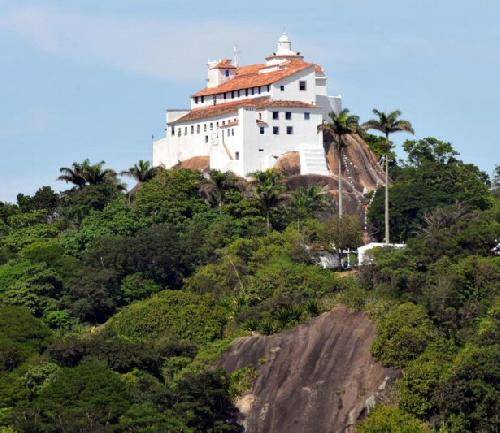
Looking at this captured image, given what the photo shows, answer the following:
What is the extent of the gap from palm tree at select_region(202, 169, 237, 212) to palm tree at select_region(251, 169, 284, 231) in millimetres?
1814

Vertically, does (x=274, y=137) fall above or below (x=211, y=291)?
above

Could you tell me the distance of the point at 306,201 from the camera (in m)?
103

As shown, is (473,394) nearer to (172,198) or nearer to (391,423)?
(391,423)

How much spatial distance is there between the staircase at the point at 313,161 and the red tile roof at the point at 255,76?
15.2 feet

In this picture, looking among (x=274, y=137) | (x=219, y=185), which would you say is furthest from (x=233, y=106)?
(x=219, y=185)

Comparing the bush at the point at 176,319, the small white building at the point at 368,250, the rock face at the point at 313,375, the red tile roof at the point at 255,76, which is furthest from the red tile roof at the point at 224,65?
the rock face at the point at 313,375

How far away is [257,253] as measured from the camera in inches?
3740

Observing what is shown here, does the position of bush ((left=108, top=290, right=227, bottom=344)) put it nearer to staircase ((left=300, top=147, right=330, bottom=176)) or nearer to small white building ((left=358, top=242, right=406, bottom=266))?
small white building ((left=358, top=242, right=406, bottom=266))

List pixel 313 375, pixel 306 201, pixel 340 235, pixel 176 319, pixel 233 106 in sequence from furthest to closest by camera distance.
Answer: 1. pixel 233 106
2. pixel 306 201
3. pixel 340 235
4. pixel 176 319
5. pixel 313 375

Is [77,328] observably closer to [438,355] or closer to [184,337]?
[184,337]

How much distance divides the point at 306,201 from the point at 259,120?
24.2ft

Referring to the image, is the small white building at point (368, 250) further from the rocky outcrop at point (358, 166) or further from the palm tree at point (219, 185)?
the rocky outcrop at point (358, 166)

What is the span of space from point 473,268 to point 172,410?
15394 millimetres

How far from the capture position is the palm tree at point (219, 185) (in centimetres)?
10444
